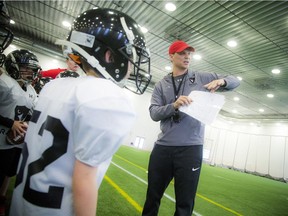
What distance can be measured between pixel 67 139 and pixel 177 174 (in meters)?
1.61

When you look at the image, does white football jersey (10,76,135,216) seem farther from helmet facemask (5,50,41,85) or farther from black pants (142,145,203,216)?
helmet facemask (5,50,41,85)

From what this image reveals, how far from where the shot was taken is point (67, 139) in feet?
3.57

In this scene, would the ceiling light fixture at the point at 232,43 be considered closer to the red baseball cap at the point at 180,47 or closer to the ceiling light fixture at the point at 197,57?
the ceiling light fixture at the point at 197,57

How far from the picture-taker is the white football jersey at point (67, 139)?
955mm

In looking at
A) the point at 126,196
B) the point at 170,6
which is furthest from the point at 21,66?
the point at 170,6

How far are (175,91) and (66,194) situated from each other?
6.51 ft

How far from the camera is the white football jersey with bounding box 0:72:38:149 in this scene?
2.84m

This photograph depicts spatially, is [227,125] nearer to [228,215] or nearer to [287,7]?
[287,7]

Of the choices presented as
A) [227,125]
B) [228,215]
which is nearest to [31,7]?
[228,215]

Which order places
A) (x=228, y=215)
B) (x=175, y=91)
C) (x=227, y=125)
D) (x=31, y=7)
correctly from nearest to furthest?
(x=175, y=91)
(x=228, y=215)
(x=31, y=7)
(x=227, y=125)

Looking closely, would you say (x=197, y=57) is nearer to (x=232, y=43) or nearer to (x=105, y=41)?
(x=232, y=43)

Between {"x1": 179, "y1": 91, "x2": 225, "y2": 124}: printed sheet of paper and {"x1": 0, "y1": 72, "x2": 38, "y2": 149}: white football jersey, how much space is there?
7.31 ft

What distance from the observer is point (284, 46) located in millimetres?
10984

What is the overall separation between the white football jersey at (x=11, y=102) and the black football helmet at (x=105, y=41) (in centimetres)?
189
